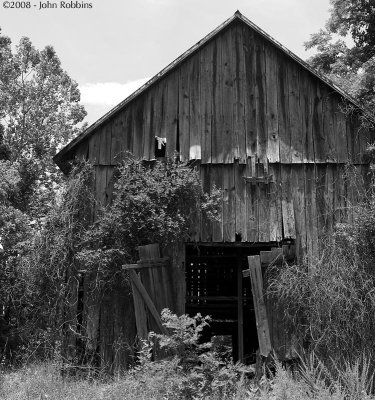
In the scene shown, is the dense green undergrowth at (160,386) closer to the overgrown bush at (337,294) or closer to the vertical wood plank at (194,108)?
the overgrown bush at (337,294)

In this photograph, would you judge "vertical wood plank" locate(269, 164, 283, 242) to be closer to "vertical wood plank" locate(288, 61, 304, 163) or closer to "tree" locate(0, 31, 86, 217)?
"vertical wood plank" locate(288, 61, 304, 163)

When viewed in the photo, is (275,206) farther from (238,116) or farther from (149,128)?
(149,128)

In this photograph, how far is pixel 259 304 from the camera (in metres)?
10.6

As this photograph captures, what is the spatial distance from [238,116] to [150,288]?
391 centimetres

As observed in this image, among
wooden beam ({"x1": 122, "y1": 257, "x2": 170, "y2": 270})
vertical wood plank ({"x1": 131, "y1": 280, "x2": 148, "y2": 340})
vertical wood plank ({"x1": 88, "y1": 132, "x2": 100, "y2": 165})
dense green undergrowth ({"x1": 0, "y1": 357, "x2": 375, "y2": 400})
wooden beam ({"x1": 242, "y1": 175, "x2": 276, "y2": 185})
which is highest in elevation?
vertical wood plank ({"x1": 88, "y1": 132, "x2": 100, "y2": 165})

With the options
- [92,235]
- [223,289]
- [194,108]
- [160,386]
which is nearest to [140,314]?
[92,235]

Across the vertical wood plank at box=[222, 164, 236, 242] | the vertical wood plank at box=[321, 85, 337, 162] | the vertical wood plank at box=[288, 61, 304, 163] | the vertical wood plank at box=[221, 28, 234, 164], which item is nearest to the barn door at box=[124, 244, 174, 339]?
the vertical wood plank at box=[222, 164, 236, 242]

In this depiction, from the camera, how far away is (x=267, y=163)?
1148 cm

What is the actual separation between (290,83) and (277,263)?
3.74 meters

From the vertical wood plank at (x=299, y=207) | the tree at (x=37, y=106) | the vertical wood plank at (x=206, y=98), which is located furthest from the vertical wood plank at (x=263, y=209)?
the tree at (x=37, y=106)

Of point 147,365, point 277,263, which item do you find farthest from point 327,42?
point 147,365

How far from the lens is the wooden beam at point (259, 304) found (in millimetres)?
10344

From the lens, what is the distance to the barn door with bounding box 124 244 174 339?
418 inches

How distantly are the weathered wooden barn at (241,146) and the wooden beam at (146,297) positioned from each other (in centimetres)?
20
